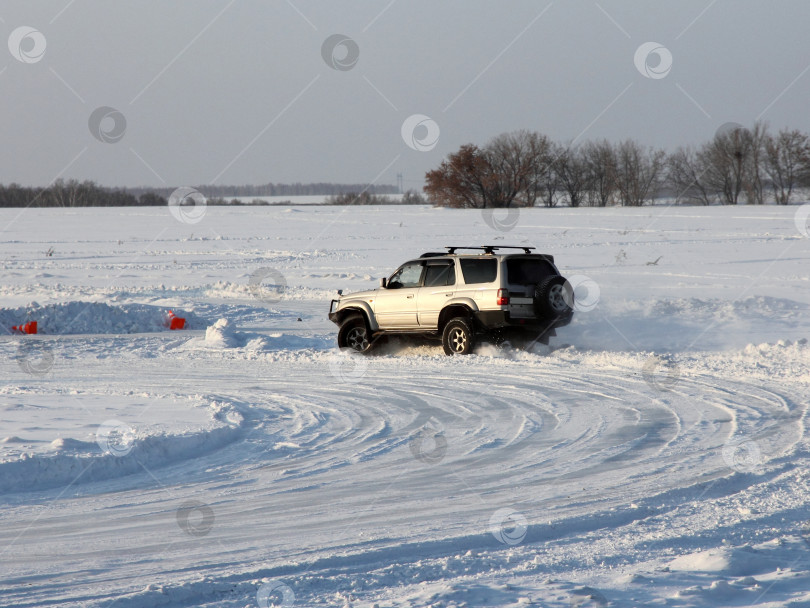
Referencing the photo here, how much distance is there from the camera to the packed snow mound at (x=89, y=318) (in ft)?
64.2

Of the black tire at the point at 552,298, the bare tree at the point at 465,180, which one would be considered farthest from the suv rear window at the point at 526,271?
the bare tree at the point at 465,180

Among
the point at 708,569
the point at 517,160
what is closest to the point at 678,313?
the point at 708,569

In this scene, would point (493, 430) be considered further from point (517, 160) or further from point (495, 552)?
point (517, 160)

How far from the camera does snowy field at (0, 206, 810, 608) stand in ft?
16.7

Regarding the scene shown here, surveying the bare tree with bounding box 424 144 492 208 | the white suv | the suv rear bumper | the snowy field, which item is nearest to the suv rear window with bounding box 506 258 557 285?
the white suv

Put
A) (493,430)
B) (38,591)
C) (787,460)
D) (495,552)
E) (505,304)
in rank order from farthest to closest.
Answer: (505,304) < (493,430) < (787,460) < (495,552) < (38,591)

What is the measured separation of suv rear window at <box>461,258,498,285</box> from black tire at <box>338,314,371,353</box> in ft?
7.38

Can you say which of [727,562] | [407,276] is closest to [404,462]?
[727,562]

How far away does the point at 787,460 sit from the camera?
7758 millimetres

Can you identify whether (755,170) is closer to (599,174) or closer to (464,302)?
(599,174)

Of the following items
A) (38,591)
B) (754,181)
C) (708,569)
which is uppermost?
(754,181)

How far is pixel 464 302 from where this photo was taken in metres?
15.3

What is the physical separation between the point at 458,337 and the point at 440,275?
1.23 metres

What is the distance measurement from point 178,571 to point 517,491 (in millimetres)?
2857
